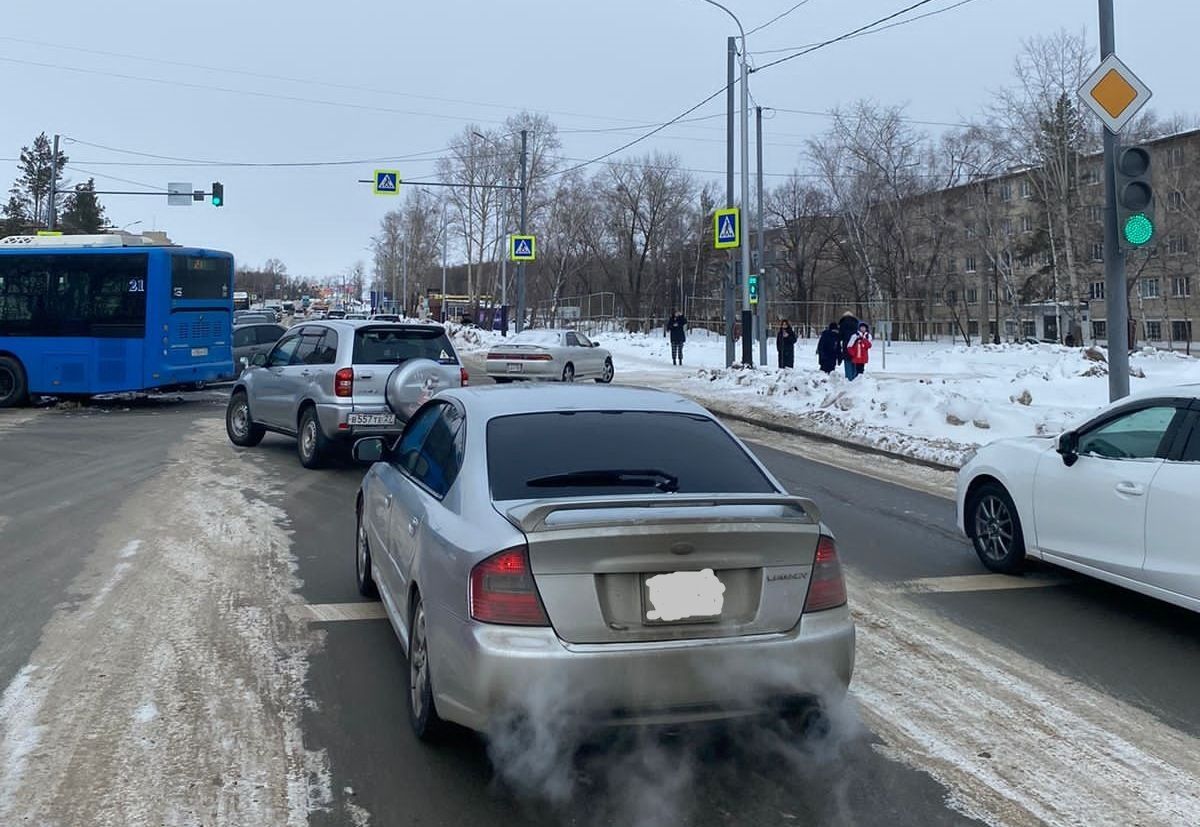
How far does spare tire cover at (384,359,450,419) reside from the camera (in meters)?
11.5

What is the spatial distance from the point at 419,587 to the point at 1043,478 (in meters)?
4.47

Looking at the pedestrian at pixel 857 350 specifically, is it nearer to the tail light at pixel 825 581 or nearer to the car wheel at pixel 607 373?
the car wheel at pixel 607 373

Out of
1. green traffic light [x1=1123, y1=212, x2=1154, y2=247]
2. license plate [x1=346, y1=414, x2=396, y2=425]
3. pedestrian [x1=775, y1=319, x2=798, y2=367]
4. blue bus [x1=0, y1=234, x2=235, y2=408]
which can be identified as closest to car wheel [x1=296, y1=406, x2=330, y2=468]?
license plate [x1=346, y1=414, x2=396, y2=425]

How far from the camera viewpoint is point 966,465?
7688mm

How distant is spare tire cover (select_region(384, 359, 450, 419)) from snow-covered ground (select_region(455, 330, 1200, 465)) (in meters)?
6.45

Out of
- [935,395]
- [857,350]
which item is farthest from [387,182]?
[935,395]

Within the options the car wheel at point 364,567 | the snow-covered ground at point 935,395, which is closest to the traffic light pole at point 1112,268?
the snow-covered ground at point 935,395

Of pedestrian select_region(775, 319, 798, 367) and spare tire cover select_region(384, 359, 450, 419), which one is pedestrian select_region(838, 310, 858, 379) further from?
spare tire cover select_region(384, 359, 450, 419)

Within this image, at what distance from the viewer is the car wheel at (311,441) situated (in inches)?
466

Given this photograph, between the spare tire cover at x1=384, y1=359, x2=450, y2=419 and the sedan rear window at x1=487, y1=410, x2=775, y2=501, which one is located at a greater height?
the spare tire cover at x1=384, y1=359, x2=450, y2=419

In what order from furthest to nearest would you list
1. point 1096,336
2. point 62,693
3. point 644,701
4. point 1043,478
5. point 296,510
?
point 1096,336, point 296,510, point 1043,478, point 62,693, point 644,701

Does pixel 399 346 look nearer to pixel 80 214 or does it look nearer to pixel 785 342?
pixel 785 342

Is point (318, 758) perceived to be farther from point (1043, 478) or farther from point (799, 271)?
point (799, 271)

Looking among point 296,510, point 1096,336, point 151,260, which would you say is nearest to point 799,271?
point 1096,336
